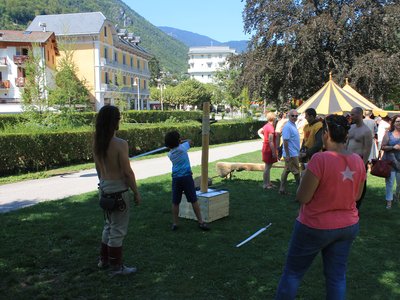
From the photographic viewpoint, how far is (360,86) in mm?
24875

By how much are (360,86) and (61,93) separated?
1779 centimetres

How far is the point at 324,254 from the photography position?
10.2 feet

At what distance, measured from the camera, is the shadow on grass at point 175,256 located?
13.5 feet

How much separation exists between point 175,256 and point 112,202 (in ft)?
4.23

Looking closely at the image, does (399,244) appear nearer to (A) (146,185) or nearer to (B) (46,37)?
(A) (146,185)

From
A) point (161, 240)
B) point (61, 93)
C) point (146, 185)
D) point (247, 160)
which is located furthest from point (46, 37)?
point (161, 240)

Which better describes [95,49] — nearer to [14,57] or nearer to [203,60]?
[14,57]

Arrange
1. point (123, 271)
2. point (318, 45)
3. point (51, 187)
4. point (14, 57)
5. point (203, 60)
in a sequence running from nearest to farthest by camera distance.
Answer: point (123, 271) < point (51, 187) < point (318, 45) < point (14, 57) < point (203, 60)

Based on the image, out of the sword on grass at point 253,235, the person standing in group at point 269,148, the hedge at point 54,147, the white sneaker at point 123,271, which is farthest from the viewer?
the hedge at point 54,147

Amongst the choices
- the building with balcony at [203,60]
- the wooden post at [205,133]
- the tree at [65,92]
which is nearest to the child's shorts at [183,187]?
the wooden post at [205,133]

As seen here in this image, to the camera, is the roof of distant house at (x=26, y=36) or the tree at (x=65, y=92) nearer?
the tree at (x=65, y=92)

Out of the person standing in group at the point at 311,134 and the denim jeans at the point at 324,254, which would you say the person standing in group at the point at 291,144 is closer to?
the person standing in group at the point at 311,134

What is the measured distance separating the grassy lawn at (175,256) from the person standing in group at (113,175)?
33 centimetres

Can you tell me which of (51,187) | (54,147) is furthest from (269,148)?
(54,147)
